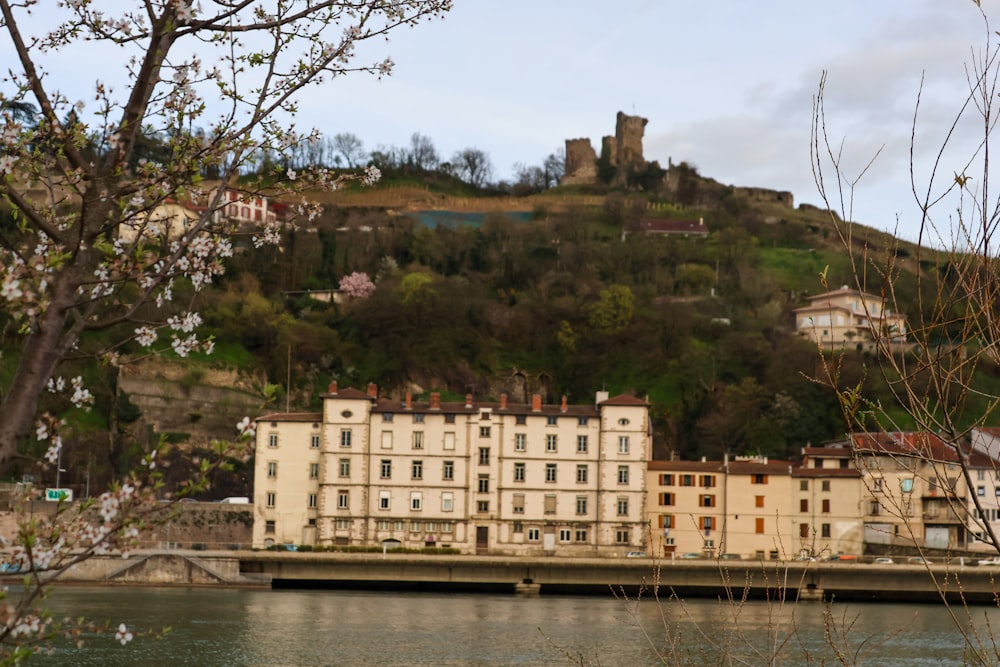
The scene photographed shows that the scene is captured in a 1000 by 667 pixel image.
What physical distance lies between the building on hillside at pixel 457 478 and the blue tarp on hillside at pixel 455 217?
251 ft

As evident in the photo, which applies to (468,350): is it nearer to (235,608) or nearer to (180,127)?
(235,608)

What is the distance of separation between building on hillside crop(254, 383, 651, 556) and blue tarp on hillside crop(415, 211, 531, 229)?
7663 centimetres

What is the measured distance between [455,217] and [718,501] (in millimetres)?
84850

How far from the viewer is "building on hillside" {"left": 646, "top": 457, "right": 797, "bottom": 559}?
74.6m

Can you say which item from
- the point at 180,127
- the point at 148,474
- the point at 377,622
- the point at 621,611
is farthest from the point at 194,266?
the point at 621,611

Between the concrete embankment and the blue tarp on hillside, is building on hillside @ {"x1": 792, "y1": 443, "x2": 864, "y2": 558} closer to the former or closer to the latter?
the concrete embankment

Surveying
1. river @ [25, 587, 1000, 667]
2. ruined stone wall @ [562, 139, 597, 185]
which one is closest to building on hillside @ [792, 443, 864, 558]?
river @ [25, 587, 1000, 667]

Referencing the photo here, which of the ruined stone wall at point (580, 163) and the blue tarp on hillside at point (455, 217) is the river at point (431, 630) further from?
the ruined stone wall at point (580, 163)

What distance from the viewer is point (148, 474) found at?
6441mm

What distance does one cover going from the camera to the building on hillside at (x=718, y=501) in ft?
245

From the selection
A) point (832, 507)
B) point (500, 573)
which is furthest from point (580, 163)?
point (500, 573)

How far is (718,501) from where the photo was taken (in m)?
74.7

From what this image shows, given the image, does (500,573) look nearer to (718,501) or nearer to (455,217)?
(718,501)

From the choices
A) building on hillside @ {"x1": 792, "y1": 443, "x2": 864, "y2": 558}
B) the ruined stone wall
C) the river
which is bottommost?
Answer: the river
